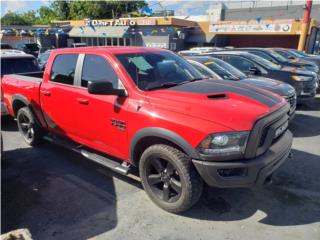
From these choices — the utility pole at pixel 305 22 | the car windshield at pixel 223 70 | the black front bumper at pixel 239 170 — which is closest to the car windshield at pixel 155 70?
the black front bumper at pixel 239 170

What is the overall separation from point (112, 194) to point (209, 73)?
3873 mm

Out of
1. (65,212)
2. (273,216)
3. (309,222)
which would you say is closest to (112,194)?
(65,212)

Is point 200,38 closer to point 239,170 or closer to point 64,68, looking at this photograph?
point 64,68

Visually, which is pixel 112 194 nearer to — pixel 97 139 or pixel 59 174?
pixel 97 139

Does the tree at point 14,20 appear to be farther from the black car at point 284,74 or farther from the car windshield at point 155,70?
the car windshield at point 155,70

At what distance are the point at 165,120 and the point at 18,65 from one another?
558 centimetres

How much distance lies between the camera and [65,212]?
349 centimetres

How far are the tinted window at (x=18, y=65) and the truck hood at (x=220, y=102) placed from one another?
16.6 ft

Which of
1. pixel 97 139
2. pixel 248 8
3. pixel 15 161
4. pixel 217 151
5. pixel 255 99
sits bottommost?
pixel 15 161

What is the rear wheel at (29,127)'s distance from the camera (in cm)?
543

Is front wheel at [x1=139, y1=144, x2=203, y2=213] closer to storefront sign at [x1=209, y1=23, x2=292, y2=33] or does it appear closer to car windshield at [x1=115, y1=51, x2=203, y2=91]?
car windshield at [x1=115, y1=51, x2=203, y2=91]

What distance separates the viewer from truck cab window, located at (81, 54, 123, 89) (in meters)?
3.82

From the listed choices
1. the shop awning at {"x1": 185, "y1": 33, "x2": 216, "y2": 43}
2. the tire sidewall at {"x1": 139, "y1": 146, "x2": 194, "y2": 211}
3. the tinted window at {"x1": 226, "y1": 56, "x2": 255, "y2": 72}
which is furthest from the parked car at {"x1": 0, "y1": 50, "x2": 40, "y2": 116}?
the shop awning at {"x1": 185, "y1": 33, "x2": 216, "y2": 43}

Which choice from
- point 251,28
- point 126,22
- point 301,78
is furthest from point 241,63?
point 126,22
